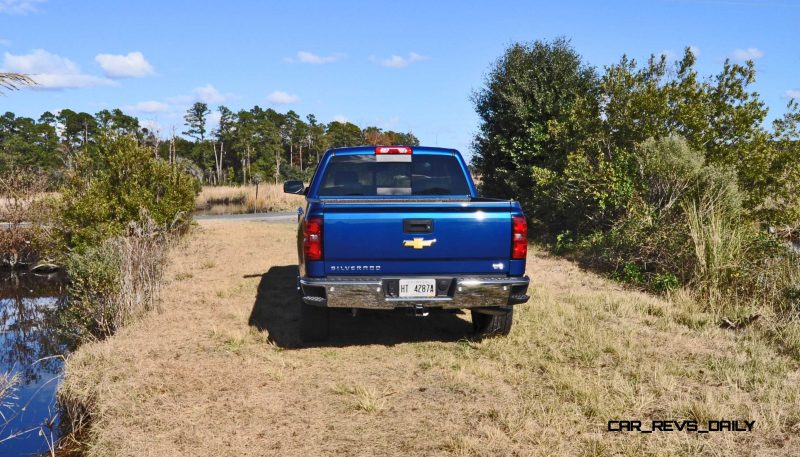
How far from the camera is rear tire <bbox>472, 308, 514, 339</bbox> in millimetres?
6277

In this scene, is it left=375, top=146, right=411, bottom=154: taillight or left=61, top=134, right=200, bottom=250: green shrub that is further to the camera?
left=61, top=134, right=200, bottom=250: green shrub

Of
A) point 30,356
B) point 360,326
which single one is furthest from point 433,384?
point 30,356

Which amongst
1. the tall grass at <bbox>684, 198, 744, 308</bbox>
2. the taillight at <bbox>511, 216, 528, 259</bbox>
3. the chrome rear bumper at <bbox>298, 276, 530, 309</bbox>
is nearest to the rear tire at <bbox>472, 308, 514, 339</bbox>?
the chrome rear bumper at <bbox>298, 276, 530, 309</bbox>

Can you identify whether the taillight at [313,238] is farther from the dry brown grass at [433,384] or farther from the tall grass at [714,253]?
the tall grass at [714,253]

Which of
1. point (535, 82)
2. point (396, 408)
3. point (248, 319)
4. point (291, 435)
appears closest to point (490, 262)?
point (396, 408)

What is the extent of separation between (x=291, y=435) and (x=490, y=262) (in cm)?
234

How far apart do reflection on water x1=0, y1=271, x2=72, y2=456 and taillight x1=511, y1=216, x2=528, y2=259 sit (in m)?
4.18

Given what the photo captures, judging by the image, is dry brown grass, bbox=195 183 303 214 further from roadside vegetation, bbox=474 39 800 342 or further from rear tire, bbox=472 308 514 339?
rear tire, bbox=472 308 514 339

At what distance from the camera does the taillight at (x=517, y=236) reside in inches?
208

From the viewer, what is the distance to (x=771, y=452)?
12.3 ft

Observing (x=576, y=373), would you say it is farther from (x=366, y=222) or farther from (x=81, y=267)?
(x=81, y=267)

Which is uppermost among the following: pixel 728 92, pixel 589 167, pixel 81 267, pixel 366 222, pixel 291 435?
pixel 728 92

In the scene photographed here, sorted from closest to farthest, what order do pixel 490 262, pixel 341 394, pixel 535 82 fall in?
pixel 341 394
pixel 490 262
pixel 535 82

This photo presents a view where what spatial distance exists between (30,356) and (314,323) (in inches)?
217
